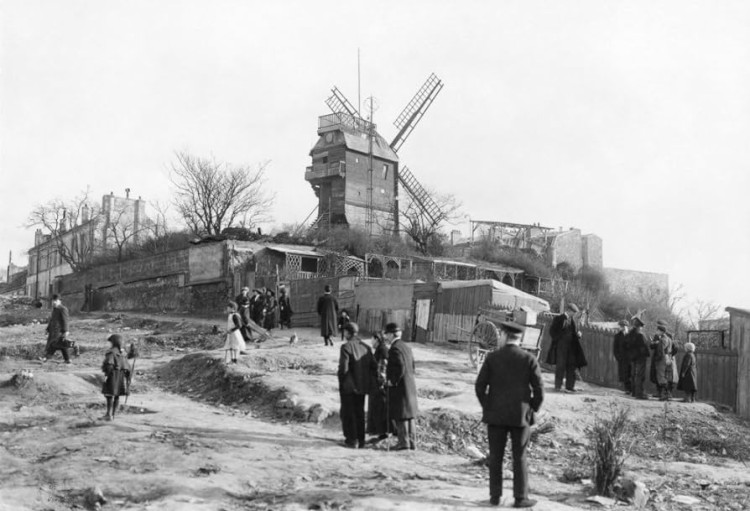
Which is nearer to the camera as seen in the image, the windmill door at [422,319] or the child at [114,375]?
the child at [114,375]

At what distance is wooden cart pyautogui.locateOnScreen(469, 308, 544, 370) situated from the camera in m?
16.3

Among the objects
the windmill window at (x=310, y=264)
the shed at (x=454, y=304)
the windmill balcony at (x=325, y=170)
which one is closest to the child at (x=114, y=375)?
the shed at (x=454, y=304)

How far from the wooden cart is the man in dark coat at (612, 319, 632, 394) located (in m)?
1.84

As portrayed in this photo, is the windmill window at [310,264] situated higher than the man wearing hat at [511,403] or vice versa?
the windmill window at [310,264]

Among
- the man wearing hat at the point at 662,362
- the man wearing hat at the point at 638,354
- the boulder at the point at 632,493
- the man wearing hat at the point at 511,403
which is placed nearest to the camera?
the man wearing hat at the point at 511,403

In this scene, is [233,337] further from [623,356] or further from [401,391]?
[623,356]

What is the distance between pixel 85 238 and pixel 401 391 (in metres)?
53.8

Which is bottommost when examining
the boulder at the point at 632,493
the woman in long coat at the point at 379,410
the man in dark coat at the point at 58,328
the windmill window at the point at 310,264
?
the boulder at the point at 632,493

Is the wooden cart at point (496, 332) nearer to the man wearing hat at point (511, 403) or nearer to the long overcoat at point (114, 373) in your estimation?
the long overcoat at point (114, 373)

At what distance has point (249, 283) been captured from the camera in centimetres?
3131

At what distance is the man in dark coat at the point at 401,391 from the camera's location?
899 cm

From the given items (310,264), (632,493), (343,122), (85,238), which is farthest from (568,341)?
(85,238)

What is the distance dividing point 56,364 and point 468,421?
394 inches

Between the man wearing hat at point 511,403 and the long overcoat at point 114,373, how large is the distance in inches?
219
